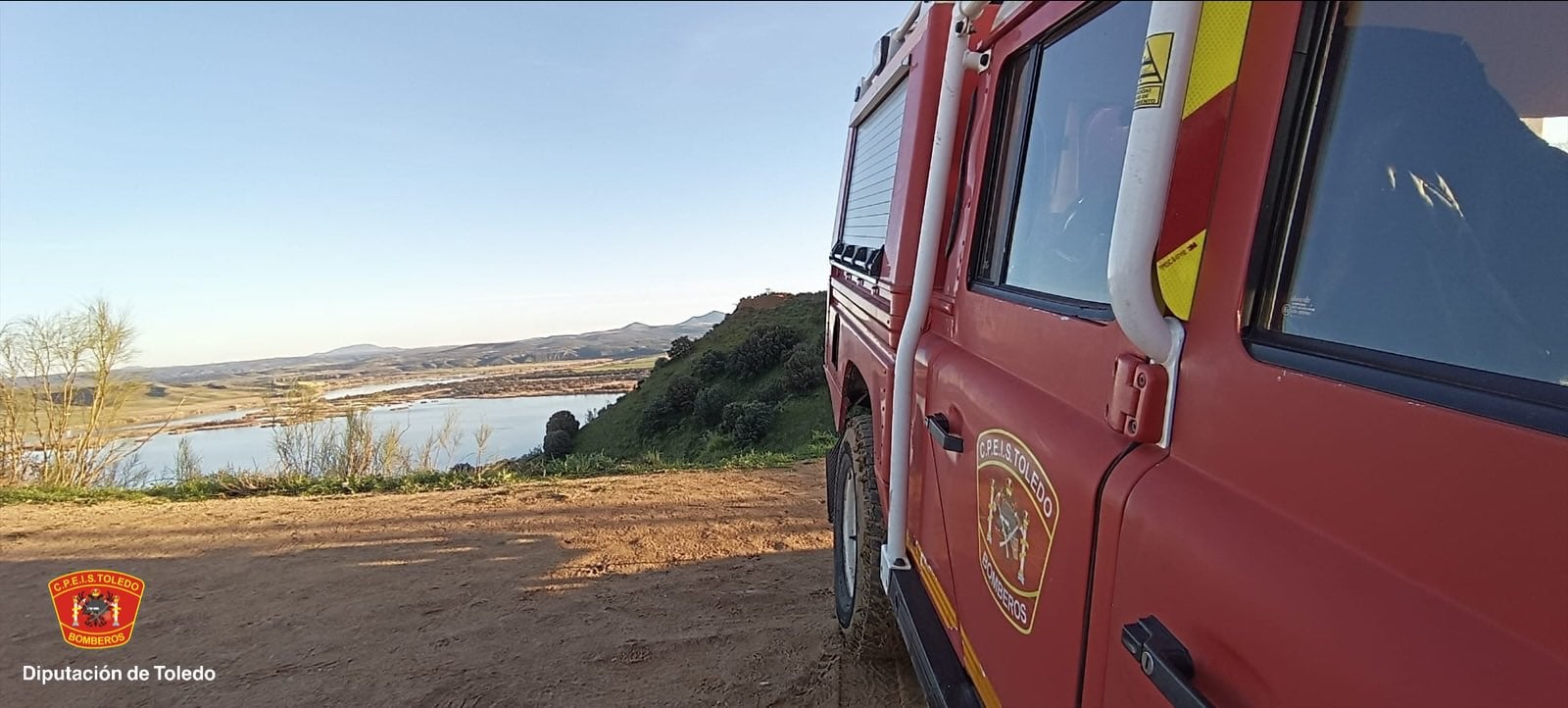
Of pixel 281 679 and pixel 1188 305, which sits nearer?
pixel 1188 305

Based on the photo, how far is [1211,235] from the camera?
0.99m

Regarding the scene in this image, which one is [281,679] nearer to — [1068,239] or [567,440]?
[1068,239]

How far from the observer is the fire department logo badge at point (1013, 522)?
1.29 meters

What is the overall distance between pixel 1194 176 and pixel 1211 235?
83 mm

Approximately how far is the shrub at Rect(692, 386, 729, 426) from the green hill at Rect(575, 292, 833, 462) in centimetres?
4

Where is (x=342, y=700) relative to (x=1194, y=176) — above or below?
below

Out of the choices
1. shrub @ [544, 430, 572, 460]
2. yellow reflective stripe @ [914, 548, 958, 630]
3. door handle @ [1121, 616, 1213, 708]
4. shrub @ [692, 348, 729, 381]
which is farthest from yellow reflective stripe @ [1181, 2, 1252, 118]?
shrub @ [544, 430, 572, 460]

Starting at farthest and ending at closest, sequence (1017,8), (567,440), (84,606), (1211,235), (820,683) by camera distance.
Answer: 1. (567,440)
2. (84,606)
3. (820,683)
4. (1017,8)
5. (1211,235)

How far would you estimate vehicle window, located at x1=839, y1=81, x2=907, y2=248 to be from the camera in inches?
112

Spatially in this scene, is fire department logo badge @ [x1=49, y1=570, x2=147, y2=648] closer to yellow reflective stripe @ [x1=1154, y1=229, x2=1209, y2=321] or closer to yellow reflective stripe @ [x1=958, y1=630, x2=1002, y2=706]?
yellow reflective stripe @ [x1=958, y1=630, x2=1002, y2=706]

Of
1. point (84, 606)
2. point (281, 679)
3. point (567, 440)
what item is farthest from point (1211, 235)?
point (567, 440)

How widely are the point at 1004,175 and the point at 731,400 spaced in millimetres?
25885

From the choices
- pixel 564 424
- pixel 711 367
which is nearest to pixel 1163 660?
pixel 711 367

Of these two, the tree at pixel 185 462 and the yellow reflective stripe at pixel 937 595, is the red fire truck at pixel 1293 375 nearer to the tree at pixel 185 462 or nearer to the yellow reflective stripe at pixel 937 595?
the yellow reflective stripe at pixel 937 595
